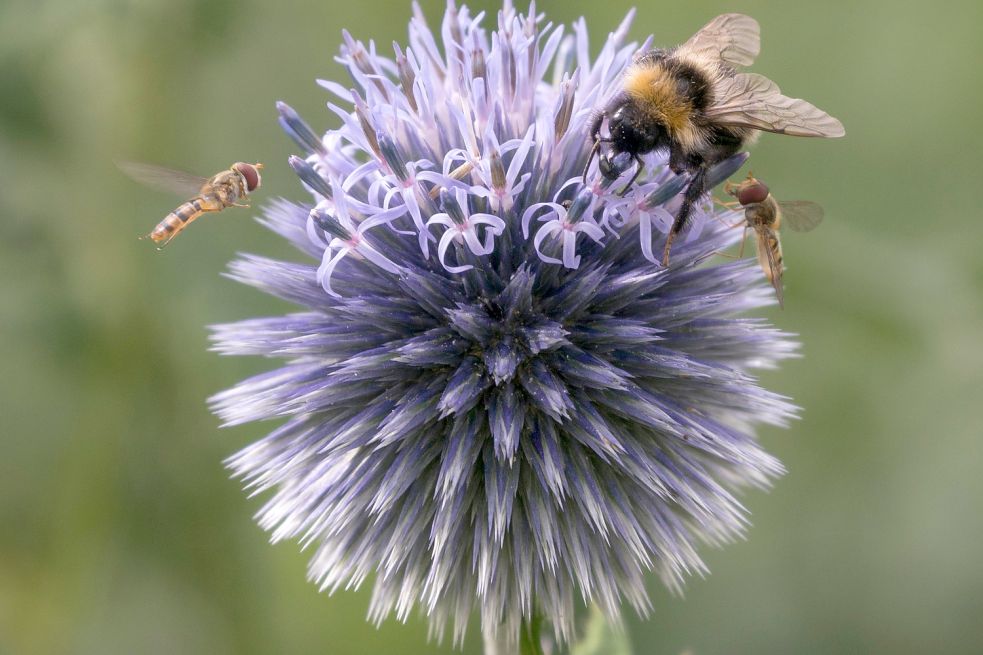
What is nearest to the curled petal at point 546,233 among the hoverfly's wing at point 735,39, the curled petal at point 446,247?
the curled petal at point 446,247

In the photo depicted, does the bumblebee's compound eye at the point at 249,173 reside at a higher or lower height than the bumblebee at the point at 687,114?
higher

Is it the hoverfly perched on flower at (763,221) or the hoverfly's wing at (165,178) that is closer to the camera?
the hoverfly perched on flower at (763,221)

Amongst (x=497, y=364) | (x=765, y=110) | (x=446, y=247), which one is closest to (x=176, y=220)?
(x=446, y=247)

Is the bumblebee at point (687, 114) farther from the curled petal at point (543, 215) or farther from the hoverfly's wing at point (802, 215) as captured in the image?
the hoverfly's wing at point (802, 215)

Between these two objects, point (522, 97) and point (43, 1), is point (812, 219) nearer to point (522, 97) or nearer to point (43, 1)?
point (522, 97)

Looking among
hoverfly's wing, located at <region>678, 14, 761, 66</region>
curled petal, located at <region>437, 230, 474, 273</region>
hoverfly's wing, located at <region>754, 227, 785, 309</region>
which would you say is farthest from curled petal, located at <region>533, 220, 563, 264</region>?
hoverfly's wing, located at <region>678, 14, 761, 66</region>

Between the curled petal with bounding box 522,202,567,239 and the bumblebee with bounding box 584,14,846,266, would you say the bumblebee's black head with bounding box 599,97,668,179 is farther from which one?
the curled petal with bounding box 522,202,567,239

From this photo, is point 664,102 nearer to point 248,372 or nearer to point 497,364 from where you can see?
point 497,364

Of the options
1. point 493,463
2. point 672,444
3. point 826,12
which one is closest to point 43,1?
point 493,463
